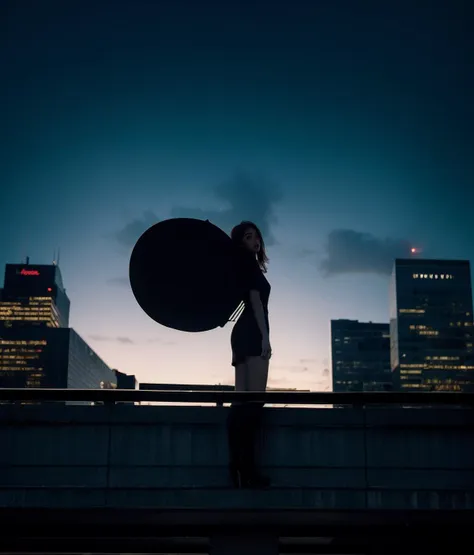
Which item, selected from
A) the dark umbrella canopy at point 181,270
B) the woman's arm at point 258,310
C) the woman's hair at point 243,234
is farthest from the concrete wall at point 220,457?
the woman's hair at point 243,234

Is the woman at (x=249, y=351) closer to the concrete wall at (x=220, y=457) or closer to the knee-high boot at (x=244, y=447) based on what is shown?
the knee-high boot at (x=244, y=447)

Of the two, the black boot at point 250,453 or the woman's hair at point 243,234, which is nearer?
the black boot at point 250,453

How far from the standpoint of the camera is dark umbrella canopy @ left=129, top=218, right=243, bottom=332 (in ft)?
20.3

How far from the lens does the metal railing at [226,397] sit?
5520 mm

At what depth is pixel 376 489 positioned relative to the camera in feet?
18.8

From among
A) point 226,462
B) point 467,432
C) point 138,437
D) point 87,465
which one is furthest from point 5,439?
point 467,432

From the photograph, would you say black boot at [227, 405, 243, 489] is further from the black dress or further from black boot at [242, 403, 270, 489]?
the black dress

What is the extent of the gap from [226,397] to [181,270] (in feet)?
4.65

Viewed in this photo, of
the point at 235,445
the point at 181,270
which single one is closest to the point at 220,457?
the point at 235,445

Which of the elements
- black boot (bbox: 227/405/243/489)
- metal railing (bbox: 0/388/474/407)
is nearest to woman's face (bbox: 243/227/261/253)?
metal railing (bbox: 0/388/474/407)

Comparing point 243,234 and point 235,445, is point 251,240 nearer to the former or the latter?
point 243,234

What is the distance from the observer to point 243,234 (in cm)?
618

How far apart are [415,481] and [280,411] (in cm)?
144

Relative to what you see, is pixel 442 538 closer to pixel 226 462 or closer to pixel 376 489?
pixel 376 489
